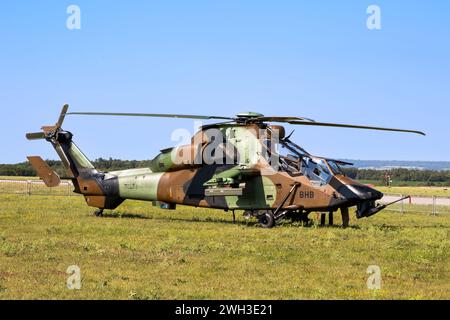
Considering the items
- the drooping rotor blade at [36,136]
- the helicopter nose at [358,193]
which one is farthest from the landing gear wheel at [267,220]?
the drooping rotor blade at [36,136]

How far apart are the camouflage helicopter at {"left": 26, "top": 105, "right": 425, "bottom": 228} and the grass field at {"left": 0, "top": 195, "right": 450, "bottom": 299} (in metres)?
0.92

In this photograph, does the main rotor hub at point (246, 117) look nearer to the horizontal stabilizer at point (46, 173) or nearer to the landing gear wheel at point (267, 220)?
the landing gear wheel at point (267, 220)

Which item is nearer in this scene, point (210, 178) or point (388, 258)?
point (388, 258)

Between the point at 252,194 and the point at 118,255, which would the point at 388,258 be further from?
the point at 252,194

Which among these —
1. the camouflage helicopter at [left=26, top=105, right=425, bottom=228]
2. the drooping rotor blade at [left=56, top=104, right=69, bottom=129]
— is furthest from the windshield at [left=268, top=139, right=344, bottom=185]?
the drooping rotor blade at [left=56, top=104, right=69, bottom=129]

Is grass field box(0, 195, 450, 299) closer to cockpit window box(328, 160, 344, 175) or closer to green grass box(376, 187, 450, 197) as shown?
cockpit window box(328, 160, 344, 175)

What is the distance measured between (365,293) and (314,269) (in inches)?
112

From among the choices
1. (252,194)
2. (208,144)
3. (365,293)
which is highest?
(208,144)

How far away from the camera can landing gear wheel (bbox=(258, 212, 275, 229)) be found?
24.9m

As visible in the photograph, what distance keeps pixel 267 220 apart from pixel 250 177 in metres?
1.78

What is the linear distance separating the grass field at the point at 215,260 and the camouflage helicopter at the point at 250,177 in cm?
92

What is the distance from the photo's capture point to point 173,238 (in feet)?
68.3

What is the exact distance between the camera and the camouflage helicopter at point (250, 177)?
23.9 m

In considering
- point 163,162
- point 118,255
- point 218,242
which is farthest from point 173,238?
point 163,162
